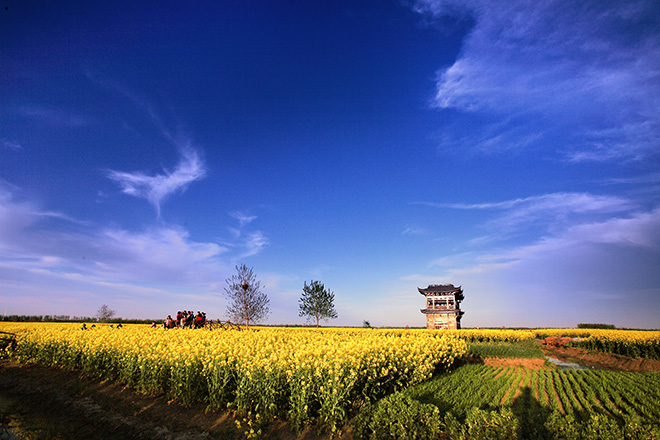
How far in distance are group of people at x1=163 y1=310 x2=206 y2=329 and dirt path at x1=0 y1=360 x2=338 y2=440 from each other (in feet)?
41.1

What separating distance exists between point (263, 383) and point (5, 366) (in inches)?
660

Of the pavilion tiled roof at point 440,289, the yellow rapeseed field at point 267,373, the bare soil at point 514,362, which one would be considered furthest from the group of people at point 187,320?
the pavilion tiled roof at point 440,289

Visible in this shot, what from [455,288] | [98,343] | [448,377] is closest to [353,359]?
[448,377]

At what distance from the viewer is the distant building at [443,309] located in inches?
1831

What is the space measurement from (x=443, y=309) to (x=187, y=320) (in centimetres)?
3308

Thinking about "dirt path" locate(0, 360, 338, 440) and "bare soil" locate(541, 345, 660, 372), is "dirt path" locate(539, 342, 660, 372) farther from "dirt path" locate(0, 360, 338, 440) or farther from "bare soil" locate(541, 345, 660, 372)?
"dirt path" locate(0, 360, 338, 440)

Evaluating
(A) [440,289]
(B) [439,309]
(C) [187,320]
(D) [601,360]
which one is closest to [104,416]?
(C) [187,320]

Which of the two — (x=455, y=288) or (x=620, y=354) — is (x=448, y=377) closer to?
(x=620, y=354)

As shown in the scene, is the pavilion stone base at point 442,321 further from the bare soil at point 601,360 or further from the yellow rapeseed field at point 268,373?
the yellow rapeseed field at point 268,373

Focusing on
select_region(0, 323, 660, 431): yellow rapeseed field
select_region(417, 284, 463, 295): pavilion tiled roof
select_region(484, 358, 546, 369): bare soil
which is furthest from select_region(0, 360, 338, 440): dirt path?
select_region(417, 284, 463, 295): pavilion tiled roof

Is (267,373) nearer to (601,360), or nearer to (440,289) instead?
(601,360)

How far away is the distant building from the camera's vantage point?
46500 mm

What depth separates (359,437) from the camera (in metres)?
7.46

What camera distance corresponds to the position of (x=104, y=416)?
9.77m
